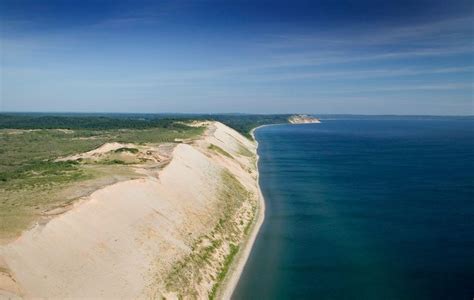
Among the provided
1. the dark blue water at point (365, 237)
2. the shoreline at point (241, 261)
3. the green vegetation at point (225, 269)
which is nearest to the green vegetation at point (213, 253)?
the green vegetation at point (225, 269)

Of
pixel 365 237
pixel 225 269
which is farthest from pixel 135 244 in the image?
pixel 365 237

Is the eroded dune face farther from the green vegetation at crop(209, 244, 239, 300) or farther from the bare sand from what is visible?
the bare sand

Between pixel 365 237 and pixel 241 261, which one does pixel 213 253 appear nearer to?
pixel 241 261

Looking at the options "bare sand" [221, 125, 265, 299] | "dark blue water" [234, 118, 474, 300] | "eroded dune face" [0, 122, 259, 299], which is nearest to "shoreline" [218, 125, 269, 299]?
"bare sand" [221, 125, 265, 299]

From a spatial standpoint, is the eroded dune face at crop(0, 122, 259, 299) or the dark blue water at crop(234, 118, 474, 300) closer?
the eroded dune face at crop(0, 122, 259, 299)

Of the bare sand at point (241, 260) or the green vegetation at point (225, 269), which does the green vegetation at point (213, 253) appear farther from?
the bare sand at point (241, 260)

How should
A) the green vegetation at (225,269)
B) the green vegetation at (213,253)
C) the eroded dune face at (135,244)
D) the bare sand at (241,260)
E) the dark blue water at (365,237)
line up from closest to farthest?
the eroded dune face at (135,244) < the green vegetation at (213,253) < the green vegetation at (225,269) < the dark blue water at (365,237) < the bare sand at (241,260)
